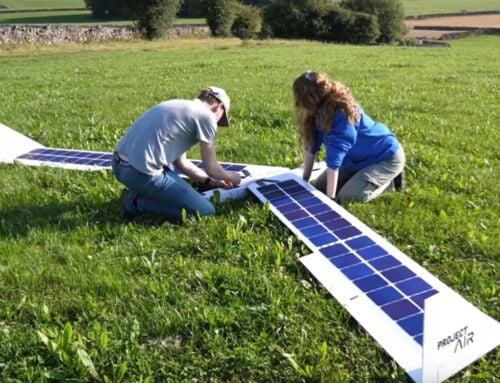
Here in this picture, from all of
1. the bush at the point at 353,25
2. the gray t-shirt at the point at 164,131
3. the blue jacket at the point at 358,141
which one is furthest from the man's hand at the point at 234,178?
the bush at the point at 353,25

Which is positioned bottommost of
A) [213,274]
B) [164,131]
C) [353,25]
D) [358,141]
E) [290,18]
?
[213,274]

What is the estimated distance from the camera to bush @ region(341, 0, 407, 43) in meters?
68.1

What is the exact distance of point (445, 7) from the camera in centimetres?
11225

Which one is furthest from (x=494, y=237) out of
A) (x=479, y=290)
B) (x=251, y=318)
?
(x=251, y=318)

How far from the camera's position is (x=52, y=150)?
857 centimetres

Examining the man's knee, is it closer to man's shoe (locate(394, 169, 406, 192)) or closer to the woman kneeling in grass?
the woman kneeling in grass

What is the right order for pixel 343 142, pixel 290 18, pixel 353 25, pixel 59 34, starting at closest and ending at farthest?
pixel 343 142
pixel 59 34
pixel 290 18
pixel 353 25

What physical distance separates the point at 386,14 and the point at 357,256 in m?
69.7

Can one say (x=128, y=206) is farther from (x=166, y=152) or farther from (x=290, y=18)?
(x=290, y=18)

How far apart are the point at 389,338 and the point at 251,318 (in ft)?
Answer: 3.23

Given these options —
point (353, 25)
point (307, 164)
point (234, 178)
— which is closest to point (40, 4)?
point (353, 25)

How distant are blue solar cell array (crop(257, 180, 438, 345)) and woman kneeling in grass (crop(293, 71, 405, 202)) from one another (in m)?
0.46

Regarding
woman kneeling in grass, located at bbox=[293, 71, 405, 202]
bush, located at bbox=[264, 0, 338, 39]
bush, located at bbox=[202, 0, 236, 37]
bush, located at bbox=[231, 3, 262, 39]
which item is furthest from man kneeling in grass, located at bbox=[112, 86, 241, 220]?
bush, located at bbox=[264, 0, 338, 39]

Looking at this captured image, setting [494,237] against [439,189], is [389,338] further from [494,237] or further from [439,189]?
[439,189]
